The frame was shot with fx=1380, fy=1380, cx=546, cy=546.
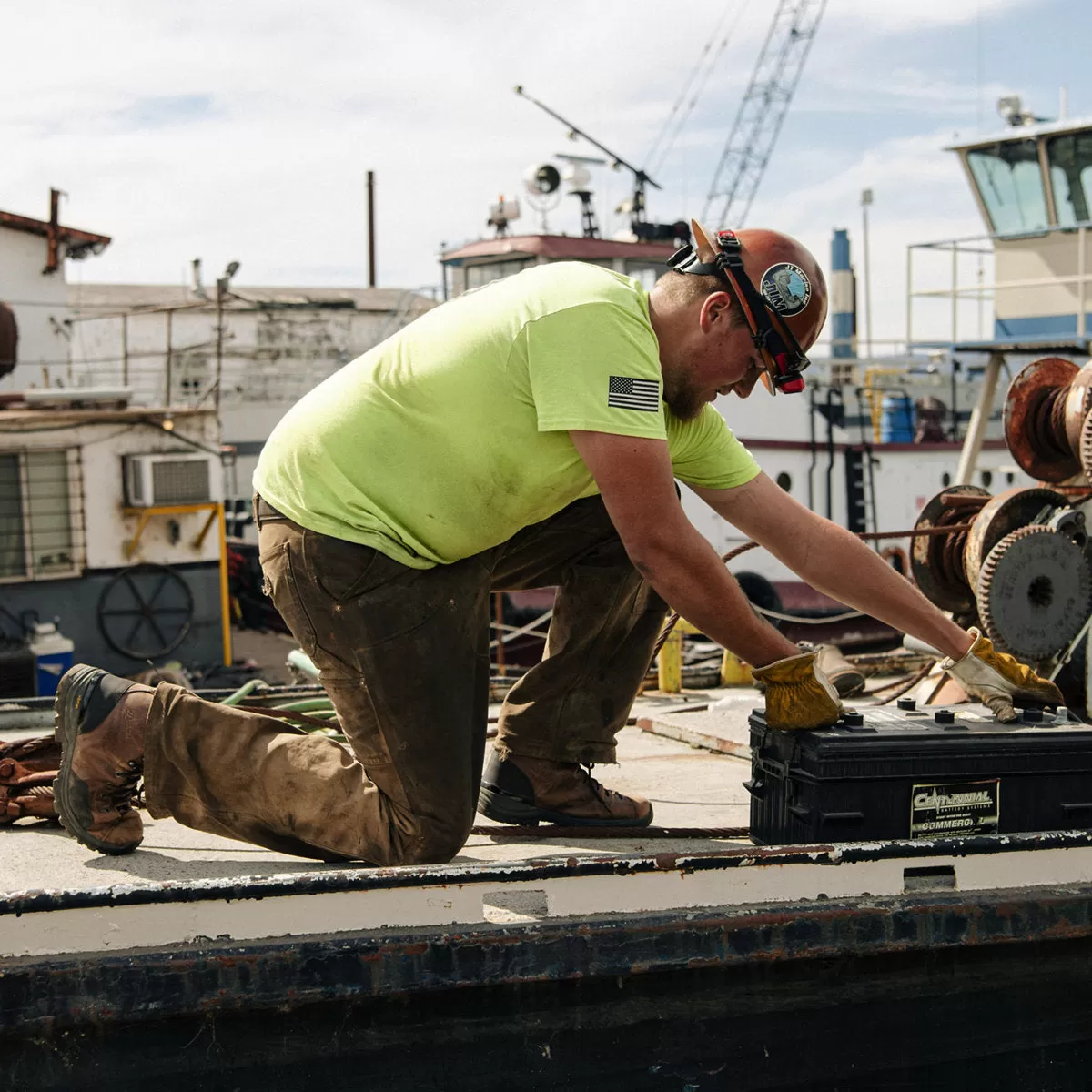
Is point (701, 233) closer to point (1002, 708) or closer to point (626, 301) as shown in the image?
point (626, 301)

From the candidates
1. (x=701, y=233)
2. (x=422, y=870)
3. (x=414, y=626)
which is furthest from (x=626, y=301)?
(x=422, y=870)

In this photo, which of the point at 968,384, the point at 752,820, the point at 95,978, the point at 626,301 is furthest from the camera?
the point at 968,384

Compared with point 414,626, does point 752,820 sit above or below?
below

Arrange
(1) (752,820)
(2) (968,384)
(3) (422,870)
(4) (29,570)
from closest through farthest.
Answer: (3) (422,870), (1) (752,820), (4) (29,570), (2) (968,384)

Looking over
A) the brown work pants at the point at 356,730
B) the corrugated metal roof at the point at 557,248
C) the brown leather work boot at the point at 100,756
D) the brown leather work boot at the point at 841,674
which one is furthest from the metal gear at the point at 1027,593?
the corrugated metal roof at the point at 557,248

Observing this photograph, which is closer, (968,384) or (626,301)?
(626,301)

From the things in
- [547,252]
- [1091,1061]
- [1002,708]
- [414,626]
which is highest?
[547,252]

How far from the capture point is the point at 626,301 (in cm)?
294

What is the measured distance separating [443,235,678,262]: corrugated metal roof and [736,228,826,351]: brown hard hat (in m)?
14.1

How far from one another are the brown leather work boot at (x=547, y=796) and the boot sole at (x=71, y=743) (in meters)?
0.94

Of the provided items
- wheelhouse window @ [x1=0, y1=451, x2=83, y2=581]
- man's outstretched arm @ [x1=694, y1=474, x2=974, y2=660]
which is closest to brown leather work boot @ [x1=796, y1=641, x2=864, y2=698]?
man's outstretched arm @ [x1=694, y1=474, x2=974, y2=660]

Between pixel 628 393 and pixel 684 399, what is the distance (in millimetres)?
391

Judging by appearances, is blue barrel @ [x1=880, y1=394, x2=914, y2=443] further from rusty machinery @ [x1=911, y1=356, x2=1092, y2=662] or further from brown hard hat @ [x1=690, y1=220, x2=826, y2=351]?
brown hard hat @ [x1=690, y1=220, x2=826, y2=351]

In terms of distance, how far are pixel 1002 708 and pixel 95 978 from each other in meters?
2.09
